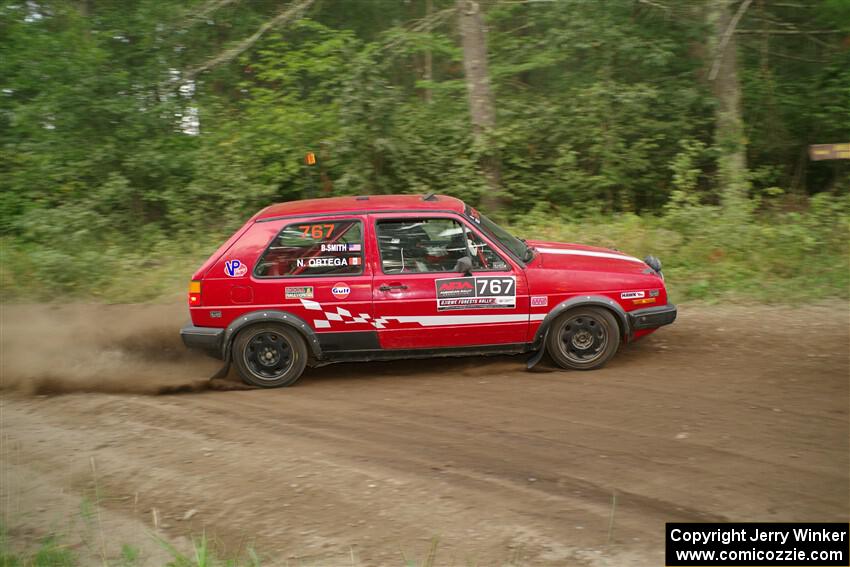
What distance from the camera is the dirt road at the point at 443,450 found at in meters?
4.30

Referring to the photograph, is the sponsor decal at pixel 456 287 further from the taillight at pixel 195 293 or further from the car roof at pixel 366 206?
the taillight at pixel 195 293

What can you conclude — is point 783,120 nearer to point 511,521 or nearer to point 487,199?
point 487,199

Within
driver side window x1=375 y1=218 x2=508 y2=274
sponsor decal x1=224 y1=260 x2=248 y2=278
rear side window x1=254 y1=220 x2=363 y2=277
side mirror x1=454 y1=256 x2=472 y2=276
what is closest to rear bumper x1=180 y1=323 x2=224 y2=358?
sponsor decal x1=224 y1=260 x2=248 y2=278

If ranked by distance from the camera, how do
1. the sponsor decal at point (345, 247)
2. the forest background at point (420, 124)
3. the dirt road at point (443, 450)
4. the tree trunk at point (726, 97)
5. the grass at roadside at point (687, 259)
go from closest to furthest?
1. the dirt road at point (443, 450)
2. the sponsor decal at point (345, 247)
3. the grass at roadside at point (687, 259)
4. the tree trunk at point (726, 97)
5. the forest background at point (420, 124)

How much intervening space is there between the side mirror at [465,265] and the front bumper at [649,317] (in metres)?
1.58

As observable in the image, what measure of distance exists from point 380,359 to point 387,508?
8.73 ft

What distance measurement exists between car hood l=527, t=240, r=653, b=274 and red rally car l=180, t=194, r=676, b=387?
4 cm

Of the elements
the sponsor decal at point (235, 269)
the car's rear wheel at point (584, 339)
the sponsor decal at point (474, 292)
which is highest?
the sponsor decal at point (235, 269)

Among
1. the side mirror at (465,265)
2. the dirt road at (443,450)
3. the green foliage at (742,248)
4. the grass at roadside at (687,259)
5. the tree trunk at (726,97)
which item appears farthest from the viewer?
the tree trunk at (726,97)

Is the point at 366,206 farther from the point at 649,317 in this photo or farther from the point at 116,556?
the point at 116,556

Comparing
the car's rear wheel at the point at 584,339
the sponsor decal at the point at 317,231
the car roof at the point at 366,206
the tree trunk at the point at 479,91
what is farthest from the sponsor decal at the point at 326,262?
the tree trunk at the point at 479,91

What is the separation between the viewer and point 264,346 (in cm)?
714

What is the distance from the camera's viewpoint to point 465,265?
6.77 meters

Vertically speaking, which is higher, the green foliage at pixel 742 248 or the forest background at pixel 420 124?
the forest background at pixel 420 124
